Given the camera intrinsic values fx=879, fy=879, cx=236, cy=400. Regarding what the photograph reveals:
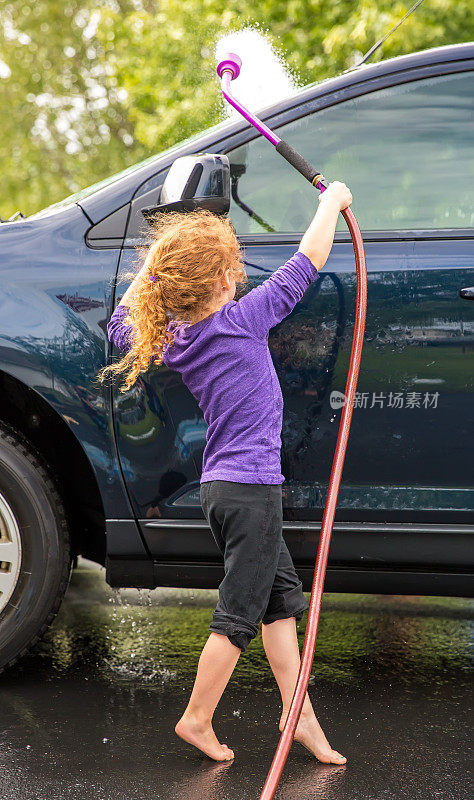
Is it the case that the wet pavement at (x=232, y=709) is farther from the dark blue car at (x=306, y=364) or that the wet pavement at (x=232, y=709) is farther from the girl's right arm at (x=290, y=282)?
the girl's right arm at (x=290, y=282)

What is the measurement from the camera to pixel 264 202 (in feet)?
8.41

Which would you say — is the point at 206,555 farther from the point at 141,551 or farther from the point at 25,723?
the point at 25,723

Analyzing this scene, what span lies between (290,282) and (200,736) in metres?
1.16

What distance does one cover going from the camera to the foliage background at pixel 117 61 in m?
6.90

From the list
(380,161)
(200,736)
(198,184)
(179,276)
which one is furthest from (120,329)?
(200,736)

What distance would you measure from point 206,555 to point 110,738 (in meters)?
0.55

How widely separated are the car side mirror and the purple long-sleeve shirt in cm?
35

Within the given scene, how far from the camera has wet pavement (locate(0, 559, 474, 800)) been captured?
7.00ft

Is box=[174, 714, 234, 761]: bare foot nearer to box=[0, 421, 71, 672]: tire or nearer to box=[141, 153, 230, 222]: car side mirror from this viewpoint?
box=[0, 421, 71, 672]: tire

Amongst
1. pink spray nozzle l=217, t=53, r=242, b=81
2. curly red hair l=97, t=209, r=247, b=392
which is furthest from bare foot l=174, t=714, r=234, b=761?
pink spray nozzle l=217, t=53, r=242, b=81

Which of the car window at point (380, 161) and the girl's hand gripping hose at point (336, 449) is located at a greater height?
the car window at point (380, 161)

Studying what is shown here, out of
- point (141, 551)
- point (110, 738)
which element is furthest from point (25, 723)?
point (141, 551)

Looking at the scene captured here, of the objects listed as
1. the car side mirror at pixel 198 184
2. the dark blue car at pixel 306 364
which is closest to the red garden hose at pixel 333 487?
the dark blue car at pixel 306 364

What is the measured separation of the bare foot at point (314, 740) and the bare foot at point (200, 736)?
182 mm
